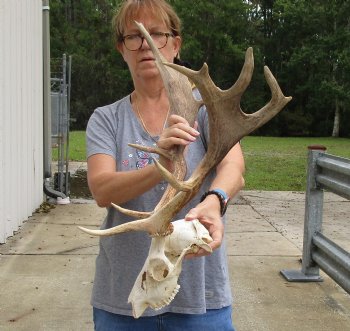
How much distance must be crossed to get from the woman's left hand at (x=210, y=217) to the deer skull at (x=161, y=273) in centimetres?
3

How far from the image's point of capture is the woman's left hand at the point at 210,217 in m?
2.04

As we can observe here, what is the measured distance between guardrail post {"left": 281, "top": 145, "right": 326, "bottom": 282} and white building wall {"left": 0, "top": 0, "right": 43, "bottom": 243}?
3.19 meters

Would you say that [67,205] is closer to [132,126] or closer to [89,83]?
[132,126]

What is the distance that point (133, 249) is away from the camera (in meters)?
2.29

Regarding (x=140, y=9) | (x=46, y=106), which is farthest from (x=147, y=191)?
(x=46, y=106)

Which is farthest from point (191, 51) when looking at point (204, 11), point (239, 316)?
point (239, 316)

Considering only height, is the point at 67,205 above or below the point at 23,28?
below

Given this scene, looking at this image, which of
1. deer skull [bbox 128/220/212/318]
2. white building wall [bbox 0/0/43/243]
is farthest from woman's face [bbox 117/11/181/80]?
white building wall [bbox 0/0/43/243]

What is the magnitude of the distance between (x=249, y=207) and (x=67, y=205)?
279 centimetres

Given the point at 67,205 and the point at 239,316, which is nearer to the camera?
the point at 239,316

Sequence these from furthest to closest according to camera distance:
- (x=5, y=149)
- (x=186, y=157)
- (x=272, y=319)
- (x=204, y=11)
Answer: (x=204, y=11), (x=5, y=149), (x=272, y=319), (x=186, y=157)

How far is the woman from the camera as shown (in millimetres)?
2262

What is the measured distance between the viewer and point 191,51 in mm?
48688

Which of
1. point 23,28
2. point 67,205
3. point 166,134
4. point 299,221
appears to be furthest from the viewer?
point 67,205
